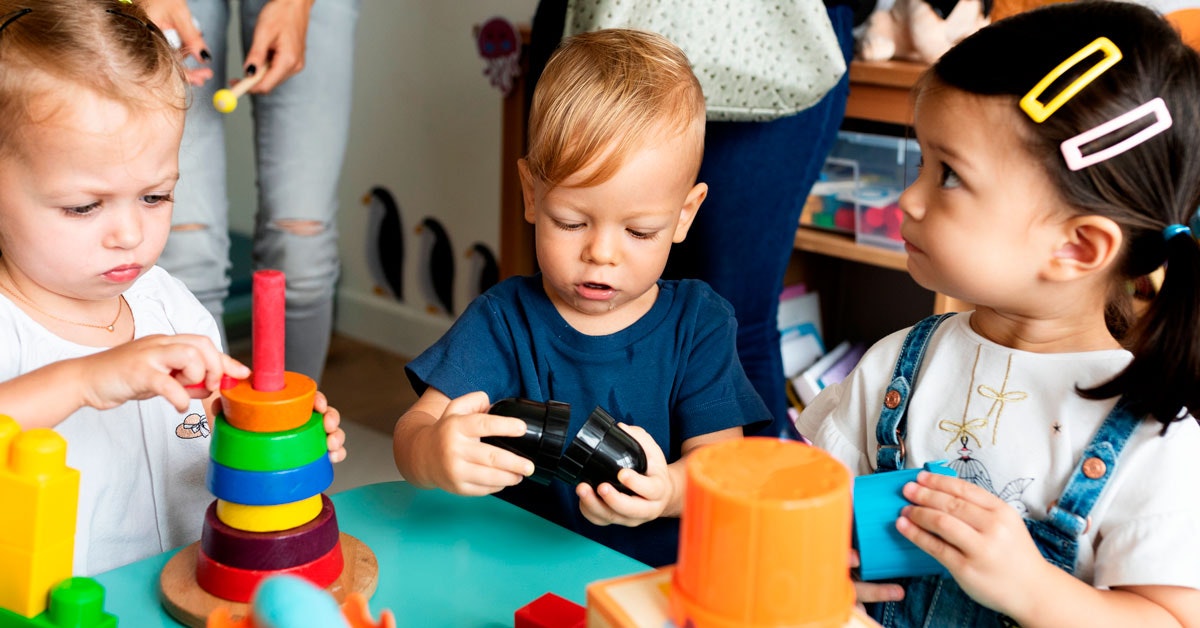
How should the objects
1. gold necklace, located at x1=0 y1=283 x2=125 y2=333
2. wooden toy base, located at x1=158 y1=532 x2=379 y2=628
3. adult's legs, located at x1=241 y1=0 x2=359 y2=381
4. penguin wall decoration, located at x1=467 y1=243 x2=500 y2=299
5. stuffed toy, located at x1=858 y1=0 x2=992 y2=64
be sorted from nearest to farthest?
1. wooden toy base, located at x1=158 y1=532 x2=379 y2=628
2. gold necklace, located at x1=0 y1=283 x2=125 y2=333
3. adult's legs, located at x1=241 y1=0 x2=359 y2=381
4. stuffed toy, located at x1=858 y1=0 x2=992 y2=64
5. penguin wall decoration, located at x1=467 y1=243 x2=500 y2=299

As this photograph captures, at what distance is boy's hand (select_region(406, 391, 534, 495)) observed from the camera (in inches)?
32.3

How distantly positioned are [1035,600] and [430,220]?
235 cm

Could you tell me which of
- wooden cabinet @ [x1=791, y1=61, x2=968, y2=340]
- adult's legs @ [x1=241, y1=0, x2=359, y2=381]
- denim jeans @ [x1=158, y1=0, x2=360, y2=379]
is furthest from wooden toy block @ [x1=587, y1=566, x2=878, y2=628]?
wooden cabinet @ [x1=791, y1=61, x2=968, y2=340]

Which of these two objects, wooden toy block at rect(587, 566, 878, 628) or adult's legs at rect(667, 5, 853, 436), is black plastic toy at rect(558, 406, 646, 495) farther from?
adult's legs at rect(667, 5, 853, 436)

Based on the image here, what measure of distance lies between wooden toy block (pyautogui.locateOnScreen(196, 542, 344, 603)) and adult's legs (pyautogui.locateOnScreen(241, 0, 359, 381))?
1.08 meters

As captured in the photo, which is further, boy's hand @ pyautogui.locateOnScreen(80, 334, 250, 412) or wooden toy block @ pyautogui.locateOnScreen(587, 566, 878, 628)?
boy's hand @ pyautogui.locateOnScreen(80, 334, 250, 412)

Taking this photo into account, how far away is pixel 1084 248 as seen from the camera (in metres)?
0.90

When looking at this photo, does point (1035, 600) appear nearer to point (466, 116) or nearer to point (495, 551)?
point (495, 551)

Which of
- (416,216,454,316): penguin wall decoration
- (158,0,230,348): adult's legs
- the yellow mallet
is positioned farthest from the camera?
(416,216,454,316): penguin wall decoration

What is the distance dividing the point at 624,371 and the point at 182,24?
0.80 meters

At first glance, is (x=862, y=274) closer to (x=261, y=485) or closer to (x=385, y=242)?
(x=385, y=242)

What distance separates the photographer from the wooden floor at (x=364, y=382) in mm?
2676

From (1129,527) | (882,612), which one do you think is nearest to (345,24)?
(882,612)

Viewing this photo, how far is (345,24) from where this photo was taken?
177 cm
